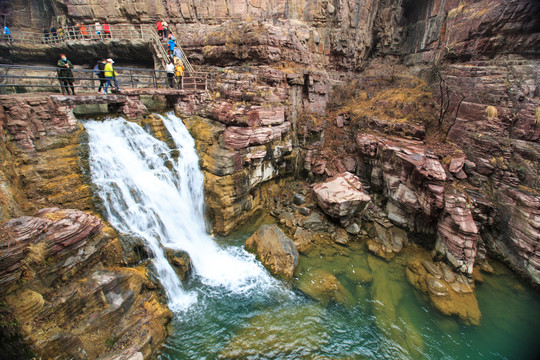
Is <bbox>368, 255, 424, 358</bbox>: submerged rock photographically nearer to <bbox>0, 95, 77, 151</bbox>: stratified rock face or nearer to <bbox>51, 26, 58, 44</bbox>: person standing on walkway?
<bbox>0, 95, 77, 151</bbox>: stratified rock face

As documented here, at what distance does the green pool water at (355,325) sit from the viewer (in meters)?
7.24

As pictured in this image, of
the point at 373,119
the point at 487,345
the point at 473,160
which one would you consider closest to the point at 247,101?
the point at 373,119

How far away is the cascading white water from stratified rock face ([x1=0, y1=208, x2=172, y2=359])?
122 centimetres

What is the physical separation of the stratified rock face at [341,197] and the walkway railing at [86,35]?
1218 cm

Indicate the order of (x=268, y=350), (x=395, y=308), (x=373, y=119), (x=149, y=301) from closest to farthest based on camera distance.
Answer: (x=268, y=350)
(x=149, y=301)
(x=395, y=308)
(x=373, y=119)

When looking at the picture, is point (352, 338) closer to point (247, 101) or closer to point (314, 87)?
point (247, 101)

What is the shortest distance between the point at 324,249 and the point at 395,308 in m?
3.68

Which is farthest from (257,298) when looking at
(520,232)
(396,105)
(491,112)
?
(396,105)

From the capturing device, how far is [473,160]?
38.9 ft

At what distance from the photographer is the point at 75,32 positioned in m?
17.6

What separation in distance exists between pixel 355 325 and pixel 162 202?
887 centimetres

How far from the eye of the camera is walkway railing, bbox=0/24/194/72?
16531mm

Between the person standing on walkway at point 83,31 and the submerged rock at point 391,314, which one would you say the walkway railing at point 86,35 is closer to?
the person standing on walkway at point 83,31

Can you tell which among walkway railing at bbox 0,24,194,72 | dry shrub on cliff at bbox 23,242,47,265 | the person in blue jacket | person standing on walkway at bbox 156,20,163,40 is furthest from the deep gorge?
the person in blue jacket
